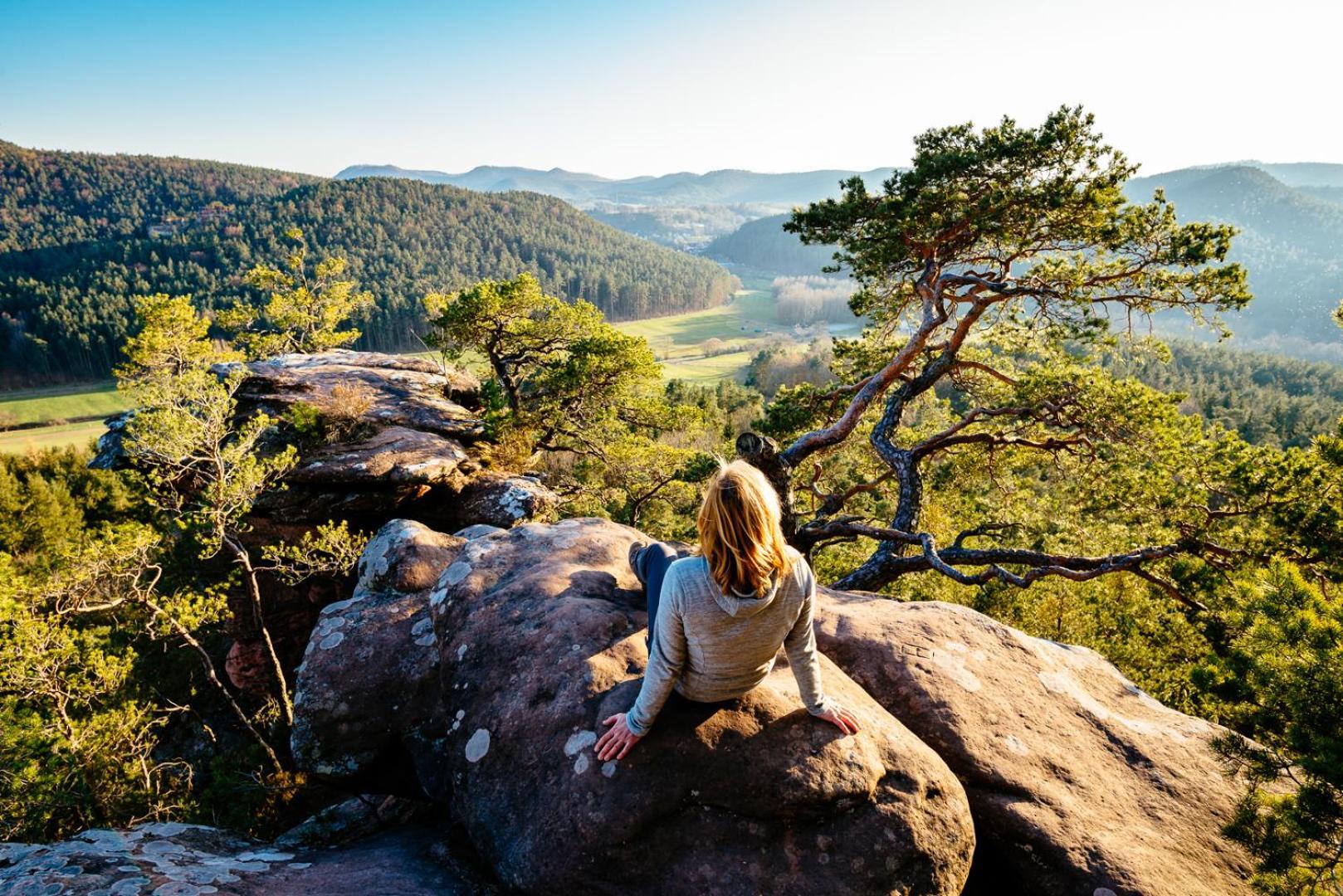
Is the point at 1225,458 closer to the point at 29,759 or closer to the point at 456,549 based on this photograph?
the point at 456,549

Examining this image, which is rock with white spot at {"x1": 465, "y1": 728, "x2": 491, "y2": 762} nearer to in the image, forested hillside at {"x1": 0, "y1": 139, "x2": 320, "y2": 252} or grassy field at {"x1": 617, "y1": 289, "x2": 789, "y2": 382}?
grassy field at {"x1": 617, "y1": 289, "x2": 789, "y2": 382}

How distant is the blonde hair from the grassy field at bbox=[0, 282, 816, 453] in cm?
1518

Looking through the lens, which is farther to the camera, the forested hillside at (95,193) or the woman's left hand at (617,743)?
the forested hillside at (95,193)

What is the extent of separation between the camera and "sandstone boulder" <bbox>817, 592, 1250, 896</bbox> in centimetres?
435

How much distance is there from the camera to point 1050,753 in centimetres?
512

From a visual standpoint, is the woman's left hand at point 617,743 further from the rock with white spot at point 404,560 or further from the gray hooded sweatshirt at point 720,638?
the rock with white spot at point 404,560

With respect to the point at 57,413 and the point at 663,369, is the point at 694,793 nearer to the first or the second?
the point at 663,369

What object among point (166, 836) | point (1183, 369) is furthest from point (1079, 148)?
point (1183, 369)

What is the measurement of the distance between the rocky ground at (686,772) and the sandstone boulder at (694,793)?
0.01 metres

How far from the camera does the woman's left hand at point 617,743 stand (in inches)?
162

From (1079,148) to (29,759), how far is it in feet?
70.2

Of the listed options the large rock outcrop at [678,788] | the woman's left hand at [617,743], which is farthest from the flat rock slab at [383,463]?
the woman's left hand at [617,743]

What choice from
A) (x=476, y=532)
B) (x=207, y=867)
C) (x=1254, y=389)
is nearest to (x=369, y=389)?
(x=476, y=532)

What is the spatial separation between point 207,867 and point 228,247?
146m
